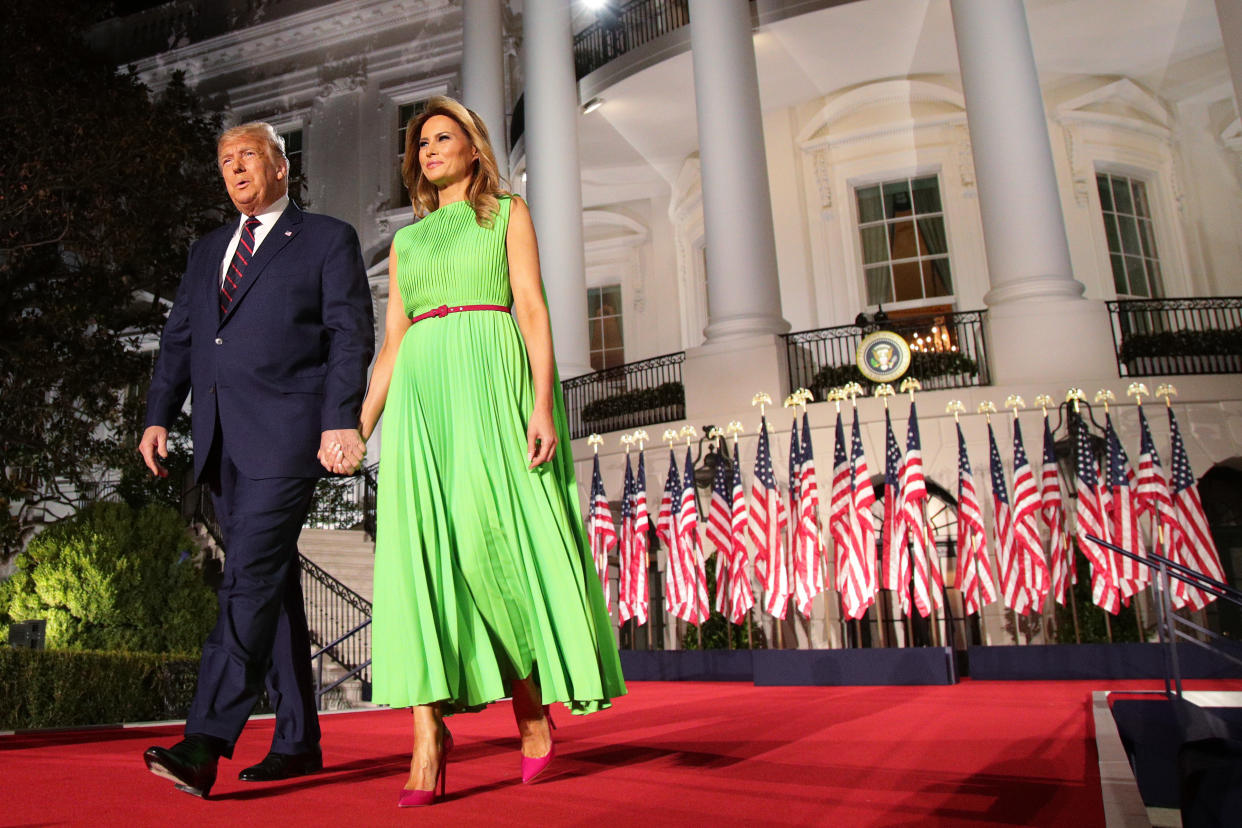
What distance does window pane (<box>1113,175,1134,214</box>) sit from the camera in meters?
18.1

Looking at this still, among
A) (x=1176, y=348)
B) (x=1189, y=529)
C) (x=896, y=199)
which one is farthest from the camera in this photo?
(x=896, y=199)

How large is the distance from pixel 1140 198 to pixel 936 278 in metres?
4.03

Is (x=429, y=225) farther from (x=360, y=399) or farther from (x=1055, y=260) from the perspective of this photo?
(x=1055, y=260)

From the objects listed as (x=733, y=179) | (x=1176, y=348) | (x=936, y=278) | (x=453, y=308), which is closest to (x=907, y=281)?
(x=936, y=278)

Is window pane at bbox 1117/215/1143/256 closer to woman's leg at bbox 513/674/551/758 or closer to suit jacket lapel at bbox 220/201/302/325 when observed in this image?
suit jacket lapel at bbox 220/201/302/325

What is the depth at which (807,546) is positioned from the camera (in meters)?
12.1

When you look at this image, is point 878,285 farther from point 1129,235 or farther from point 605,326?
point 605,326

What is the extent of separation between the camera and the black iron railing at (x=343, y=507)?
1936cm

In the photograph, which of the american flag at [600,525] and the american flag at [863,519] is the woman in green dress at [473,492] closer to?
the american flag at [863,519]

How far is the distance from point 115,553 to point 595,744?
9054mm

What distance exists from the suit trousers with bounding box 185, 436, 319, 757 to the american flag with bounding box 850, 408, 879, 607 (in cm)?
903

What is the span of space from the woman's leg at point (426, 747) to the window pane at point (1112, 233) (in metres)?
17.7

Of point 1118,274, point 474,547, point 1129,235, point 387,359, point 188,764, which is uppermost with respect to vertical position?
point 1129,235

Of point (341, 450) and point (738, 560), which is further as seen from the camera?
point (738, 560)
